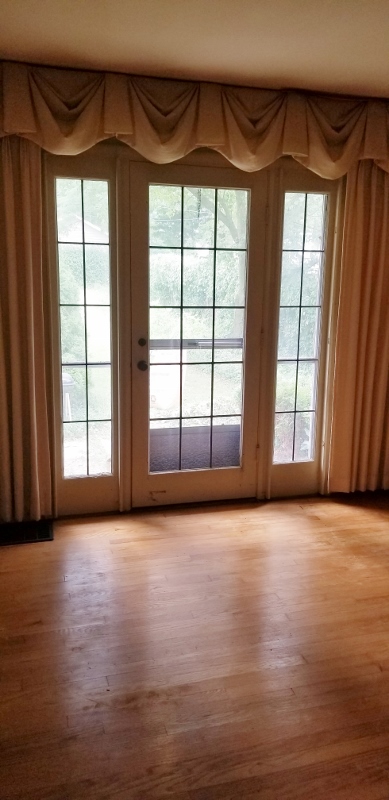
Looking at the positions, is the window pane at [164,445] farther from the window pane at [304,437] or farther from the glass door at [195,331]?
the window pane at [304,437]

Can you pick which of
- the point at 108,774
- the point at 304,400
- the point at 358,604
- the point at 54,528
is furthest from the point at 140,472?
the point at 108,774

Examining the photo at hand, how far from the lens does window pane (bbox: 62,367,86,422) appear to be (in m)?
3.61

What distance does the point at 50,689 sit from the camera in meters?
2.21

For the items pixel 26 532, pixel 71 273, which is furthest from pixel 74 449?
pixel 71 273

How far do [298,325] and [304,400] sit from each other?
533 millimetres

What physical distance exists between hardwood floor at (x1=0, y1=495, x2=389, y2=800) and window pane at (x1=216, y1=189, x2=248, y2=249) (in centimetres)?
181

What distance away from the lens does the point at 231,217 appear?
146 inches

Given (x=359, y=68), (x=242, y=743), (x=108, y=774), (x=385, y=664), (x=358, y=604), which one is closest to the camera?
(x=108, y=774)

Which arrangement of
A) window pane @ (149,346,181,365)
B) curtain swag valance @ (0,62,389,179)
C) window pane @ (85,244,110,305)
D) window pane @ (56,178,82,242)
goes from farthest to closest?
1. window pane @ (149,346,181,365)
2. window pane @ (85,244,110,305)
3. window pane @ (56,178,82,242)
4. curtain swag valance @ (0,62,389,179)

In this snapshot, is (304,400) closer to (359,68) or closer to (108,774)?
(359,68)

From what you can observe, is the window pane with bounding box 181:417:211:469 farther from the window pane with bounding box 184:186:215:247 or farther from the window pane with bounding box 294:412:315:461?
the window pane with bounding box 184:186:215:247

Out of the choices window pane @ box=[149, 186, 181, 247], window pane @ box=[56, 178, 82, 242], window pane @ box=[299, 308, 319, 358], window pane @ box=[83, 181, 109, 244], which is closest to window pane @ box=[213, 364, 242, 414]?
window pane @ box=[299, 308, 319, 358]

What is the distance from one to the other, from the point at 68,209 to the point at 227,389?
4.94ft

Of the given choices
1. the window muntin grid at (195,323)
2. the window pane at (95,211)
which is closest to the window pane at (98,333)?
the window muntin grid at (195,323)
